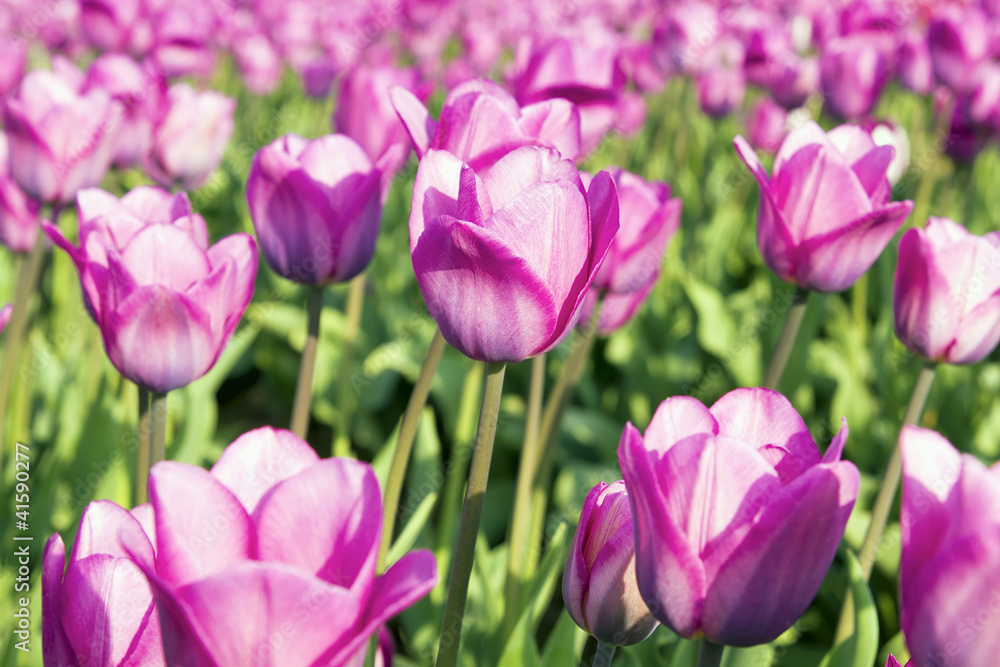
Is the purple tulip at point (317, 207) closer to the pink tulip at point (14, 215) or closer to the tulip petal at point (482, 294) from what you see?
the tulip petal at point (482, 294)

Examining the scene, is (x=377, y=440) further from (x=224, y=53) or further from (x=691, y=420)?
(x=224, y=53)

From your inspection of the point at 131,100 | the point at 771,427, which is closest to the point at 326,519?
the point at 771,427

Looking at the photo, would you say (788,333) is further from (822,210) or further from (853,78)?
(853,78)

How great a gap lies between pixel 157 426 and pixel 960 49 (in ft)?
7.96

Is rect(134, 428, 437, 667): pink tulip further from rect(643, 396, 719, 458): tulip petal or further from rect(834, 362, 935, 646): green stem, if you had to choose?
rect(834, 362, 935, 646): green stem

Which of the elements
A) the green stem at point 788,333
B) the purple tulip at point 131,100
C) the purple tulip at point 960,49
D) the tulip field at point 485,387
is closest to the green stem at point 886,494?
the tulip field at point 485,387

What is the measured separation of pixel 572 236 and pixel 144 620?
37cm

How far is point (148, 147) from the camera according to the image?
5.51 feet

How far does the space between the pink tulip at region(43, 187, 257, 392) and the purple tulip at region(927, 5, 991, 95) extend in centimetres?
231

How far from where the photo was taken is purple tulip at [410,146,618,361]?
2.05ft

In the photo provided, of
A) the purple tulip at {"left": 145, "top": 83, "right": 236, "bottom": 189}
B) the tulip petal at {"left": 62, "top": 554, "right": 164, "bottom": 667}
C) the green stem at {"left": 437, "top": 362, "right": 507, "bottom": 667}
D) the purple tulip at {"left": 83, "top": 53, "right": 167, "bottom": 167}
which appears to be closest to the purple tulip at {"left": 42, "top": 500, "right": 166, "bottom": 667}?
the tulip petal at {"left": 62, "top": 554, "right": 164, "bottom": 667}

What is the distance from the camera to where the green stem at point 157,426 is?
0.85m

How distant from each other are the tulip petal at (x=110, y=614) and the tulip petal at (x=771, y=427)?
1.17ft

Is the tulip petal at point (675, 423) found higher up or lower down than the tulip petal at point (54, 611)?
higher up
